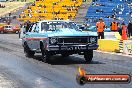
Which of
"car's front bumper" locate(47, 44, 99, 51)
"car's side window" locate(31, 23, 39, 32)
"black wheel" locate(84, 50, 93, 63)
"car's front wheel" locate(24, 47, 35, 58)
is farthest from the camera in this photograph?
"car's front wheel" locate(24, 47, 35, 58)

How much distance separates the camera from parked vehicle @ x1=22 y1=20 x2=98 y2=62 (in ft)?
47.1

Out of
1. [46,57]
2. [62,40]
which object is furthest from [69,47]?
[46,57]

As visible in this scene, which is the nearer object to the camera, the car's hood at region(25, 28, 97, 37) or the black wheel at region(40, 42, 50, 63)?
the car's hood at region(25, 28, 97, 37)

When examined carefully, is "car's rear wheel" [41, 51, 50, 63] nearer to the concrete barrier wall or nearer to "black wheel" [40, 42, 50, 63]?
"black wheel" [40, 42, 50, 63]

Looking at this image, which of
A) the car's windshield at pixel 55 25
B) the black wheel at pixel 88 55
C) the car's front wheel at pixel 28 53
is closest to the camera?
the black wheel at pixel 88 55

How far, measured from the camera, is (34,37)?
53.1 feet

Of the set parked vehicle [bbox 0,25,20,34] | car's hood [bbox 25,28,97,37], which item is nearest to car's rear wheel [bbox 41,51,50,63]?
car's hood [bbox 25,28,97,37]

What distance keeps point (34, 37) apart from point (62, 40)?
7.03 ft

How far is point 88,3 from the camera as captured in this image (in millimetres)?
61625

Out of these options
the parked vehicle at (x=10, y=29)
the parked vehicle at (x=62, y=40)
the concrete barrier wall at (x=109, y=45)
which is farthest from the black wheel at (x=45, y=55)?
the parked vehicle at (x=10, y=29)

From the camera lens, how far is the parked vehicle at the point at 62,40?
1437 centimetres

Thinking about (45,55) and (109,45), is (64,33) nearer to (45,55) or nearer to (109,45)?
(45,55)

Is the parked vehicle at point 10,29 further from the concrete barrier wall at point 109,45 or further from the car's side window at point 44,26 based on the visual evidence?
the car's side window at point 44,26

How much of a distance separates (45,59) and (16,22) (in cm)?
4914
